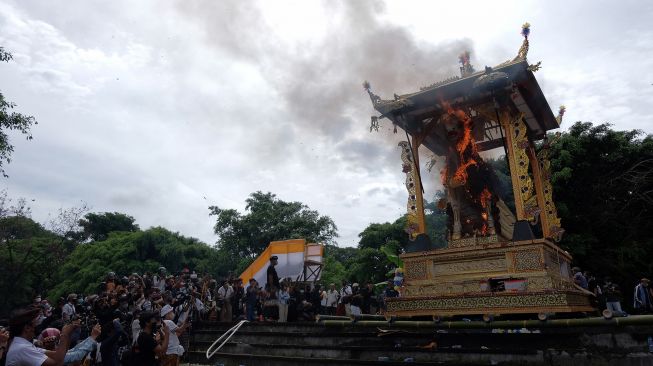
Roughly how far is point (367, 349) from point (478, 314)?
2417 mm

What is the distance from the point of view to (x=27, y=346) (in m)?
3.86

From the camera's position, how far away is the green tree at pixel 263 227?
40.2m

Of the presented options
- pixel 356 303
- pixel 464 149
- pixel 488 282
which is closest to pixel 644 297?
pixel 488 282

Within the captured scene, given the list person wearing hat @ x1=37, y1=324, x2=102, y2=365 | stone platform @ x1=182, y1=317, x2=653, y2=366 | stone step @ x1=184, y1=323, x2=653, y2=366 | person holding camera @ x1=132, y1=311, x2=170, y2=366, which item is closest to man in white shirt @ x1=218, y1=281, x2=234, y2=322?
stone step @ x1=184, y1=323, x2=653, y2=366

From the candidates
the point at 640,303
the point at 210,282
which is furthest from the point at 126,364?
the point at 640,303

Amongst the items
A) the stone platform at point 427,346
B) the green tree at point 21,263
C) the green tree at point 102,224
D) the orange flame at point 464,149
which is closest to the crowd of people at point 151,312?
the stone platform at point 427,346

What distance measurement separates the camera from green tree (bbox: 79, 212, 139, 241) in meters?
51.7

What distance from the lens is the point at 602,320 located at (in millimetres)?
7102

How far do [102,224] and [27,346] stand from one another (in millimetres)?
54461

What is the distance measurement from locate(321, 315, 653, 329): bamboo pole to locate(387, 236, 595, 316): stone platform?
0.49 meters

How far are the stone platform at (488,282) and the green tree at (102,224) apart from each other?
5020 cm

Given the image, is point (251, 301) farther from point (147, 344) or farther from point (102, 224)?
point (102, 224)

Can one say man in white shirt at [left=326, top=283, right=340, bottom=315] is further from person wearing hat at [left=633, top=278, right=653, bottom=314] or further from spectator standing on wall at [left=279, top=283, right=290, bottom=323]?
person wearing hat at [left=633, top=278, right=653, bottom=314]

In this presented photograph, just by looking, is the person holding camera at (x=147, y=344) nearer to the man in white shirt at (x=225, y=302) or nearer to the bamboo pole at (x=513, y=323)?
the bamboo pole at (x=513, y=323)
